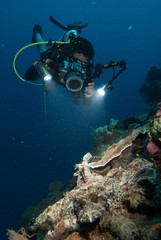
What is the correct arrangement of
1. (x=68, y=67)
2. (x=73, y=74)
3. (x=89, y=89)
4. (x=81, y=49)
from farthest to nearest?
(x=89, y=89), (x=81, y=49), (x=68, y=67), (x=73, y=74)

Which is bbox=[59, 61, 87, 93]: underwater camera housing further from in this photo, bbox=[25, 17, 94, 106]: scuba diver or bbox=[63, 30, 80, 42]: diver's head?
bbox=[63, 30, 80, 42]: diver's head

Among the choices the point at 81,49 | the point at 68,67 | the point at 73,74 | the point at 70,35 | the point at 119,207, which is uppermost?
the point at 70,35

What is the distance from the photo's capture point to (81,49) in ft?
19.1

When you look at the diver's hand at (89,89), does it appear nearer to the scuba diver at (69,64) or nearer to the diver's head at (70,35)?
the scuba diver at (69,64)

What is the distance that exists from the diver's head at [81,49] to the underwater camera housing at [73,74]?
0.81m

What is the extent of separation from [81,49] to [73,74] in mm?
1782

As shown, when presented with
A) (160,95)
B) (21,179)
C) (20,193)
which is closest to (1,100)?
(21,179)

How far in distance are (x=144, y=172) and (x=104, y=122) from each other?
219 ft

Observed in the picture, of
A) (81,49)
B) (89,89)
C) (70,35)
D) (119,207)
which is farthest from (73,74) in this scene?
(119,207)

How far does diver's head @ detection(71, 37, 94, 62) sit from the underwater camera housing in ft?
2.66

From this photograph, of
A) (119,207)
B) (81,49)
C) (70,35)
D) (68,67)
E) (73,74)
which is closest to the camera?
Answer: (119,207)

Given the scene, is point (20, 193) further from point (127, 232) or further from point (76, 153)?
point (127, 232)

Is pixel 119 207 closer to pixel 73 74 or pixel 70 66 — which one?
pixel 73 74

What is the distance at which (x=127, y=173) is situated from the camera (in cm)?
246
